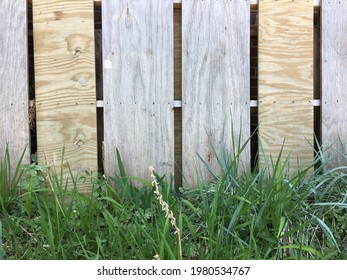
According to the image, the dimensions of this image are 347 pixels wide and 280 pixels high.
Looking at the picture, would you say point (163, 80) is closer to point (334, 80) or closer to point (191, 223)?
point (191, 223)

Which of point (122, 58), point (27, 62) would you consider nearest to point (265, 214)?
point (122, 58)

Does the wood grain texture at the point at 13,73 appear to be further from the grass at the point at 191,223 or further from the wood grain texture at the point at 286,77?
the wood grain texture at the point at 286,77

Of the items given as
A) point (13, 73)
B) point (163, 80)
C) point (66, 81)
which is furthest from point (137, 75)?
point (13, 73)

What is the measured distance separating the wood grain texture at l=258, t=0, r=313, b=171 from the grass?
0.77 ft

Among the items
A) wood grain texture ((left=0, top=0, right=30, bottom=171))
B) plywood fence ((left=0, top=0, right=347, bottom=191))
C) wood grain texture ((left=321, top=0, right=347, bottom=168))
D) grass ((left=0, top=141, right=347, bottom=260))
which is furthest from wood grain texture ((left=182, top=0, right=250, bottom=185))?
wood grain texture ((left=0, top=0, right=30, bottom=171))

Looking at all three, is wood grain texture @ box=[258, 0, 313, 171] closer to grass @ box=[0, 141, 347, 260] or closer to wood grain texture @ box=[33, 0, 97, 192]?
grass @ box=[0, 141, 347, 260]

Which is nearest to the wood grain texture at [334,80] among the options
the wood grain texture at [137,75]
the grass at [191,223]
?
the grass at [191,223]

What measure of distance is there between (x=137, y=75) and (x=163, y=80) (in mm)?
138

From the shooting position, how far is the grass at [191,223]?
4.59ft

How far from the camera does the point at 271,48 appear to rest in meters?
1.87

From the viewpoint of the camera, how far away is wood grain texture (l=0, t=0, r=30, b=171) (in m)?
1.83

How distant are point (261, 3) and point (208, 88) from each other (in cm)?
52

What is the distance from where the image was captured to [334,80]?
1.89 meters
